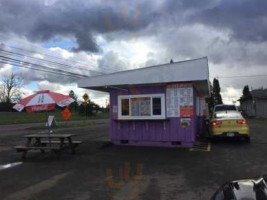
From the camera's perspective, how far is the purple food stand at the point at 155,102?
13992 mm

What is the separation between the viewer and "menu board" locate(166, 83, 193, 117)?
1423cm

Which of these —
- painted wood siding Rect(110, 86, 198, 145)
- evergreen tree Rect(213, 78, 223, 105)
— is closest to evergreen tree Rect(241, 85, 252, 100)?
evergreen tree Rect(213, 78, 223, 105)

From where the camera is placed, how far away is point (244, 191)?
3725 millimetres

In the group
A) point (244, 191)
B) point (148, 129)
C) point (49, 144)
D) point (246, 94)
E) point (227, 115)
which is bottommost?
point (244, 191)

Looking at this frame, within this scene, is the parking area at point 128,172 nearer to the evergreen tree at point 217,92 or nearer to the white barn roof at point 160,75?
the white barn roof at point 160,75

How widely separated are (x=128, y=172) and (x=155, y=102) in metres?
5.43

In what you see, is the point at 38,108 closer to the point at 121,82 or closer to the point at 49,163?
the point at 49,163

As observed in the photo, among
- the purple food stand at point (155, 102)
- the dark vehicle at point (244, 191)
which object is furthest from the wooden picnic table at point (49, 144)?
the dark vehicle at point (244, 191)

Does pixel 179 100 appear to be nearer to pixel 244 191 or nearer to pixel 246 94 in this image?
pixel 244 191

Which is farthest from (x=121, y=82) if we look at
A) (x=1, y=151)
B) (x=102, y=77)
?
(x=1, y=151)

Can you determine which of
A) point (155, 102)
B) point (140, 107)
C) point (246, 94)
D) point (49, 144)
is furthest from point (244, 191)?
point (246, 94)

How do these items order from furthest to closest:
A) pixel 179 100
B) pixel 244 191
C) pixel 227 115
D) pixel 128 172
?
pixel 227 115
pixel 179 100
pixel 128 172
pixel 244 191

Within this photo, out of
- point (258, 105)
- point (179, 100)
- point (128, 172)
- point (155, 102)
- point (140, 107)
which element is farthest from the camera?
point (258, 105)

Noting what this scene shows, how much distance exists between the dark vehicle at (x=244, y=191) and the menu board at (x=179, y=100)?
10.1m
